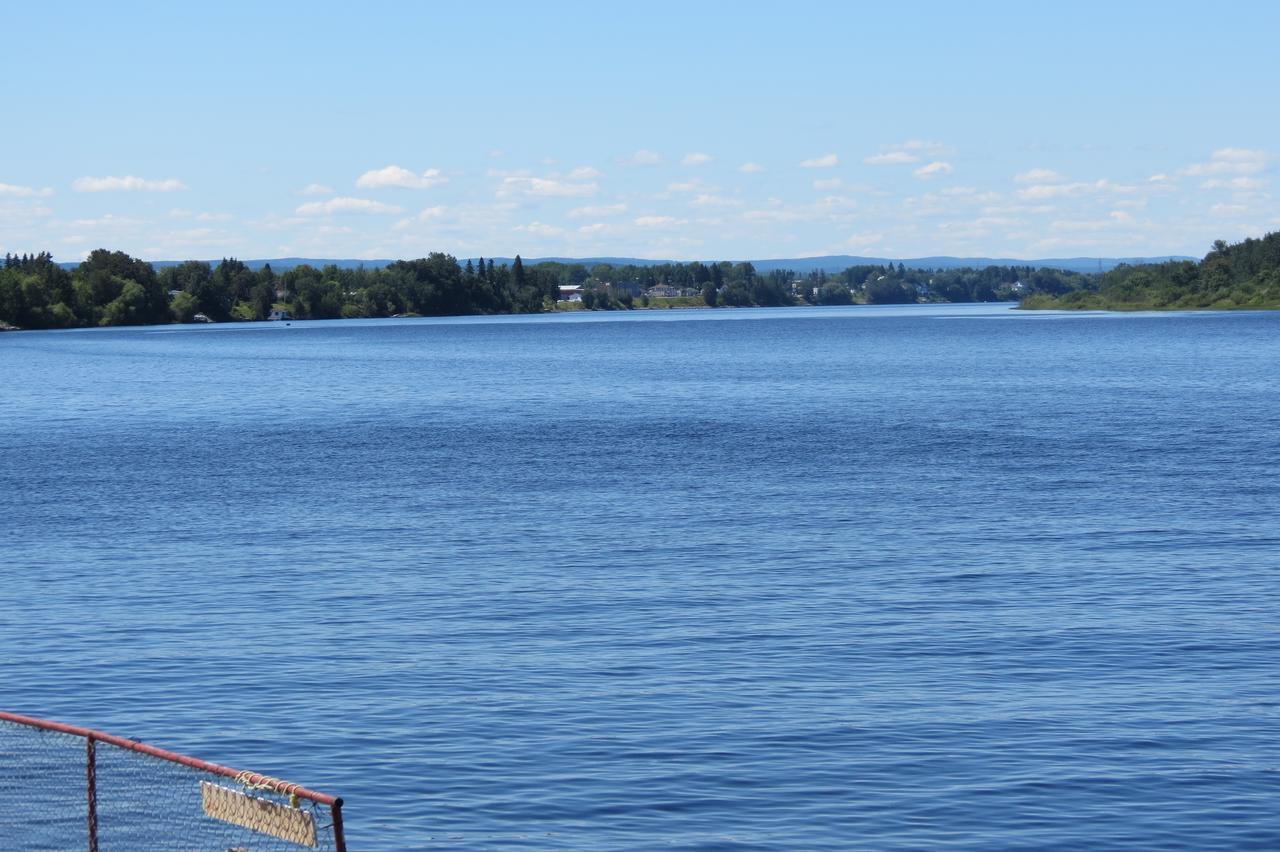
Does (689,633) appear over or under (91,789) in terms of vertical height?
under

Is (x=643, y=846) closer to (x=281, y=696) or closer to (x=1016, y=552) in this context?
(x=281, y=696)

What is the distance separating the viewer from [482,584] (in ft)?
133

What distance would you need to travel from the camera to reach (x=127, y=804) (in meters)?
21.9

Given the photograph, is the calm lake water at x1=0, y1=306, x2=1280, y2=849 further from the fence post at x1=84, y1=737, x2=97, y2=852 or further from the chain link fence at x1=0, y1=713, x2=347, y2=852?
the fence post at x1=84, y1=737, x2=97, y2=852

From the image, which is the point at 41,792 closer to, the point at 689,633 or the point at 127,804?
the point at 127,804

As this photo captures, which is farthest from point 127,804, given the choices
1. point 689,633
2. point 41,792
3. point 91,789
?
point 689,633

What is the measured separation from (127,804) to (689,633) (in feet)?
47.1

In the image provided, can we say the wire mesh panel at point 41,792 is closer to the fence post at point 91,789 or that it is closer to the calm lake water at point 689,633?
the calm lake water at point 689,633

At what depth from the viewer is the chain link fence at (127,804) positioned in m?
14.7

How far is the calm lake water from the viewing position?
2314 centimetres

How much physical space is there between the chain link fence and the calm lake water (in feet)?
4.20

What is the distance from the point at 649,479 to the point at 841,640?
33.5 m

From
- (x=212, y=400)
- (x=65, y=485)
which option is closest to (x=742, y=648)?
(x=65, y=485)

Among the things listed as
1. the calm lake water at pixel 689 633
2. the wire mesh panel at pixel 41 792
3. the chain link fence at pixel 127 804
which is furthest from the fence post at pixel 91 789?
the calm lake water at pixel 689 633
